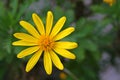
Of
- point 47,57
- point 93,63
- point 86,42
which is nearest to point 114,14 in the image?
point 86,42

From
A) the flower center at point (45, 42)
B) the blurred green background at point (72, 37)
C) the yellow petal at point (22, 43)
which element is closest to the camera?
the yellow petal at point (22, 43)

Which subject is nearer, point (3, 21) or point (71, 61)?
point (3, 21)

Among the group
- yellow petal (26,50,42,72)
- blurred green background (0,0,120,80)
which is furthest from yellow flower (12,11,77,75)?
blurred green background (0,0,120,80)

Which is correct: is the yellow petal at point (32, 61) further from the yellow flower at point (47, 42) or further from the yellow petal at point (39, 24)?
the yellow petal at point (39, 24)

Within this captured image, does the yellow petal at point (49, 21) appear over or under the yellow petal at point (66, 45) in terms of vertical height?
over

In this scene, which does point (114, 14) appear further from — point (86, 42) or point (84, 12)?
point (84, 12)

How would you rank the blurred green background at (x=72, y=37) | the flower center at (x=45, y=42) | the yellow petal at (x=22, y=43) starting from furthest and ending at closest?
the blurred green background at (x=72, y=37), the flower center at (x=45, y=42), the yellow petal at (x=22, y=43)

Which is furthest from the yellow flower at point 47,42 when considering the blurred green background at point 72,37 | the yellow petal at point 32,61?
the blurred green background at point 72,37

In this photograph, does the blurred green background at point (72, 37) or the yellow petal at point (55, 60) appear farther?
the blurred green background at point (72, 37)
